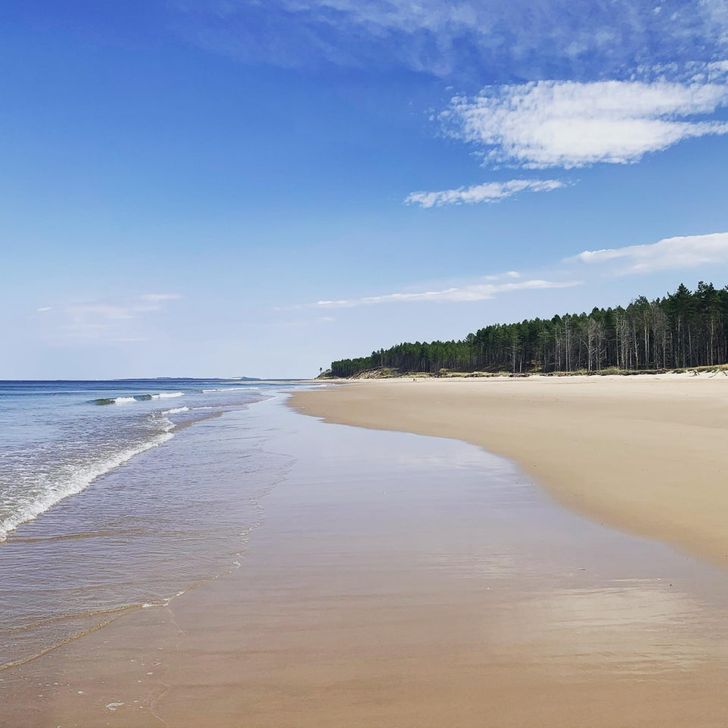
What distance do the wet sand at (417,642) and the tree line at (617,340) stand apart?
82582 millimetres

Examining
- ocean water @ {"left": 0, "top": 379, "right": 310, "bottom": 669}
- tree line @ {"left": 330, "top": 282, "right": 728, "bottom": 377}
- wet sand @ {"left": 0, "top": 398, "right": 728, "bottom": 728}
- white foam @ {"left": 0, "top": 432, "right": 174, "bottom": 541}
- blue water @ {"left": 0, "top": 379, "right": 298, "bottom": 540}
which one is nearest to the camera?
wet sand @ {"left": 0, "top": 398, "right": 728, "bottom": 728}

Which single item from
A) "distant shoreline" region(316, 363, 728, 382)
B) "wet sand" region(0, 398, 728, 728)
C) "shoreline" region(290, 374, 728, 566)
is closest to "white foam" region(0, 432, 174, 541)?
"wet sand" region(0, 398, 728, 728)

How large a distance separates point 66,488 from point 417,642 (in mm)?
8904

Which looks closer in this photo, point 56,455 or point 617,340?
point 56,455

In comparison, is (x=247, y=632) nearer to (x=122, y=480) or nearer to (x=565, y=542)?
(x=565, y=542)

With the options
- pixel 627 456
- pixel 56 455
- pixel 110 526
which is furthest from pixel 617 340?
pixel 110 526

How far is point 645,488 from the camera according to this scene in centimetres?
898

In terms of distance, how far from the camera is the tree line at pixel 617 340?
262 ft

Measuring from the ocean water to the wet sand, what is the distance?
0.41m

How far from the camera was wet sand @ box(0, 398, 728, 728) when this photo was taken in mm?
3262

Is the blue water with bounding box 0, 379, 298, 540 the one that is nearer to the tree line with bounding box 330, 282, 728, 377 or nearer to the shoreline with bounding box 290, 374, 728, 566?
the shoreline with bounding box 290, 374, 728, 566

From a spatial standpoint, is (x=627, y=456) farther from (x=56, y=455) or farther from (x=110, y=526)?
(x=56, y=455)

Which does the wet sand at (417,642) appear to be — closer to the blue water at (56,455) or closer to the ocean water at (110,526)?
the ocean water at (110,526)

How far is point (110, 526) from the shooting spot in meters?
7.94
